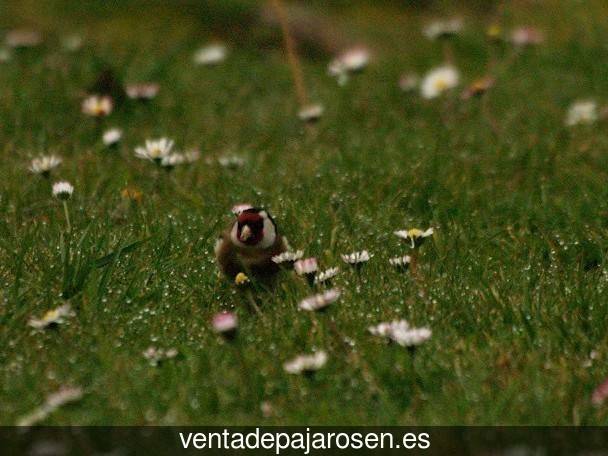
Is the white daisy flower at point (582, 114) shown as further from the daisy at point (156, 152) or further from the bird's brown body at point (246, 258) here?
the bird's brown body at point (246, 258)

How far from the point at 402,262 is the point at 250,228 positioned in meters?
0.51

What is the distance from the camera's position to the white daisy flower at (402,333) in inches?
113

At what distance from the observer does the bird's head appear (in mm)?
3486

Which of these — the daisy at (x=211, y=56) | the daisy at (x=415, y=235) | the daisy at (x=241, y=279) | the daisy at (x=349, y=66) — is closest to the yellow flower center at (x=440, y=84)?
the daisy at (x=349, y=66)

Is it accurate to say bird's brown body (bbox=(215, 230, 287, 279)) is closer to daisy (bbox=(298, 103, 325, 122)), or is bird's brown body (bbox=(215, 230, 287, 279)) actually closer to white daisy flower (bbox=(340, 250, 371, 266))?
white daisy flower (bbox=(340, 250, 371, 266))

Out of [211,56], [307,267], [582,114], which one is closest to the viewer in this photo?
[307,267]

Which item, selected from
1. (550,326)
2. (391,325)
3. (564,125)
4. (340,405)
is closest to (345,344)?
(391,325)

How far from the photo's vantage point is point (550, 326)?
124 inches

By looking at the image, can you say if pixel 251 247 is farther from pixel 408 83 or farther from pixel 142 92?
pixel 408 83

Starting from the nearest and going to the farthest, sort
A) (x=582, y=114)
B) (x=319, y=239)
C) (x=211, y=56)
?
(x=319, y=239) → (x=582, y=114) → (x=211, y=56)

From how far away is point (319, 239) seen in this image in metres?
3.91

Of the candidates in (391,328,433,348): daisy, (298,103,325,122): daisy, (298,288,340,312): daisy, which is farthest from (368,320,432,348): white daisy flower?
(298,103,325,122): daisy

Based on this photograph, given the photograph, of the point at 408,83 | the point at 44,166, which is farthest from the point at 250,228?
the point at 408,83

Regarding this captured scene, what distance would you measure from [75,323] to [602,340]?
4.84 ft
